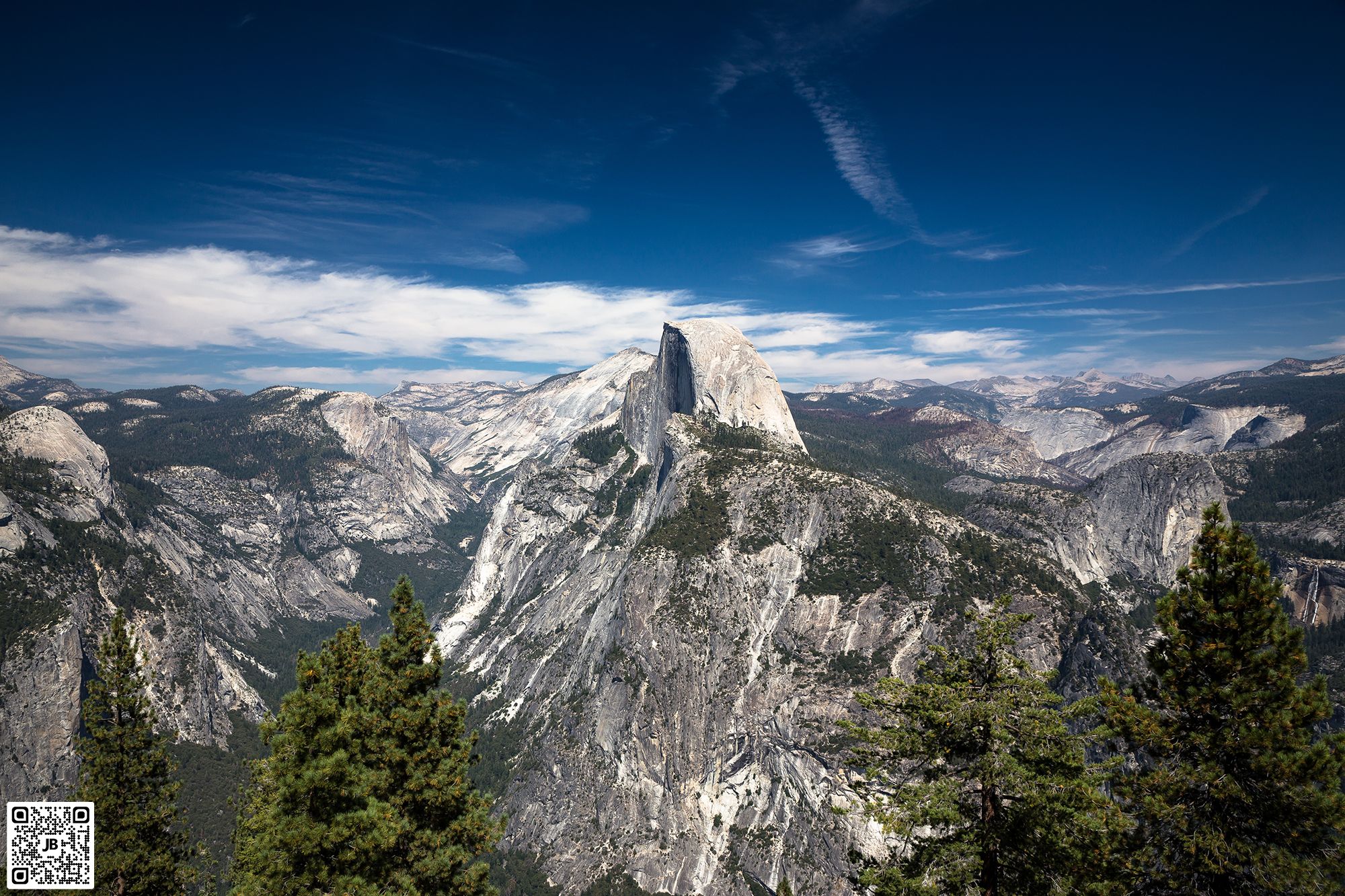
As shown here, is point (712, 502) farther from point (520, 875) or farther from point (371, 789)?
point (371, 789)

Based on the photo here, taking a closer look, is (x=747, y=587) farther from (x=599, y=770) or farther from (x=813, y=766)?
(x=599, y=770)

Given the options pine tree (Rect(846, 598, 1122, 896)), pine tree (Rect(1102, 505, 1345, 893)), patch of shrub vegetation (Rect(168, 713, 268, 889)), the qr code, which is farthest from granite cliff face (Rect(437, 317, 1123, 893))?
the qr code

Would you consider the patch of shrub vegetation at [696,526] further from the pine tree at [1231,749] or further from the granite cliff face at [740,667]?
the pine tree at [1231,749]

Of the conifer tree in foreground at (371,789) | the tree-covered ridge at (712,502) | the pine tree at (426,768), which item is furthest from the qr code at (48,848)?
the tree-covered ridge at (712,502)

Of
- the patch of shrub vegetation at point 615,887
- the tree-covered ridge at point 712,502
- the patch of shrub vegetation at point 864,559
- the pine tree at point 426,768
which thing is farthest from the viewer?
the tree-covered ridge at point 712,502

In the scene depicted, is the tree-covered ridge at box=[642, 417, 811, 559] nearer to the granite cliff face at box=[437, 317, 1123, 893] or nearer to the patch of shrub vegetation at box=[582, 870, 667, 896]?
the granite cliff face at box=[437, 317, 1123, 893]

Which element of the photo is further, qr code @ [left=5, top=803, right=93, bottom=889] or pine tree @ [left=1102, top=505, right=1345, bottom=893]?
qr code @ [left=5, top=803, right=93, bottom=889]

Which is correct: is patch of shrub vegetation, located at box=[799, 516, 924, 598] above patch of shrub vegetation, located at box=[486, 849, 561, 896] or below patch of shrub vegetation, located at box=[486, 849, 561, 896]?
above

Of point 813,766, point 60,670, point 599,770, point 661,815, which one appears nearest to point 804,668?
point 813,766
